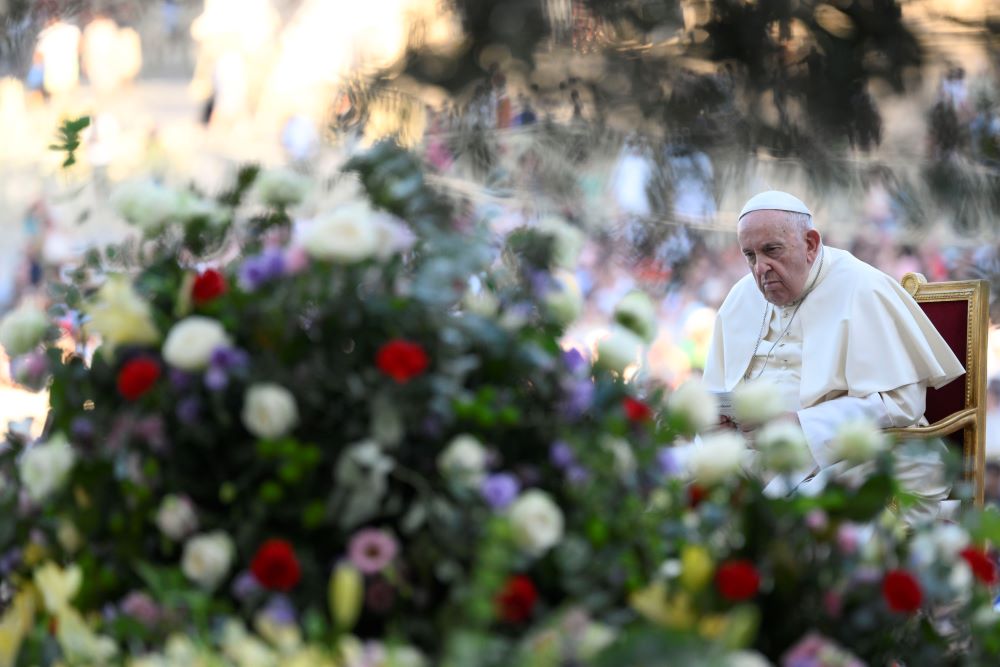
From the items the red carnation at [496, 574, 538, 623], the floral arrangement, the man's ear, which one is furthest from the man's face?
the red carnation at [496, 574, 538, 623]

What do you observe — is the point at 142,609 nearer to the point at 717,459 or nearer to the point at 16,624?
the point at 16,624

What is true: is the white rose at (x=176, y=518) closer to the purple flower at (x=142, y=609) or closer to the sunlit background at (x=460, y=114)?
the purple flower at (x=142, y=609)

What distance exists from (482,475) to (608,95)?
1.54 meters

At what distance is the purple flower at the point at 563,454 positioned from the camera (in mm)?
1628

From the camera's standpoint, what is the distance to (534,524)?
4.78 feet

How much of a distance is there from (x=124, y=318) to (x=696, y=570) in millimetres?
779

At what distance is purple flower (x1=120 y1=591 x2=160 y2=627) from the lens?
1.50 metres

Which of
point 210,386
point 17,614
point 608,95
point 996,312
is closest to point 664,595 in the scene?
point 210,386

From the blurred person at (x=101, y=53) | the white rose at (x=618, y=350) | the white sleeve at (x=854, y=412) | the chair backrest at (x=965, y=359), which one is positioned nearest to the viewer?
Answer: the white rose at (x=618, y=350)

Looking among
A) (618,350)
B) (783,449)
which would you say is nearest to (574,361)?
(618,350)

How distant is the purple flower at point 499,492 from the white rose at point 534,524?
0.13 ft

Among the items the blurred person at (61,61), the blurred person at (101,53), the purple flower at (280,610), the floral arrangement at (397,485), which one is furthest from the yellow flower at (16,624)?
the blurred person at (61,61)

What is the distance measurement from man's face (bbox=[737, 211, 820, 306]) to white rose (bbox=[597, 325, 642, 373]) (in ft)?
6.80

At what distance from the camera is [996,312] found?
5.60 metres
